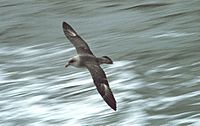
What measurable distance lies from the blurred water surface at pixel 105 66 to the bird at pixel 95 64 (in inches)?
38.3

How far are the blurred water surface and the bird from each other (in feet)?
3.19

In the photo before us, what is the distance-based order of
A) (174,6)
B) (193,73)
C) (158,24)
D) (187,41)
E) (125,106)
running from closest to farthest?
(125,106) < (193,73) < (187,41) < (158,24) < (174,6)

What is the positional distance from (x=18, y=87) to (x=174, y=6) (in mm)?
3591

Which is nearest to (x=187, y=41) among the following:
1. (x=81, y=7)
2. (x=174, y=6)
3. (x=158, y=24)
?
(x=158, y=24)

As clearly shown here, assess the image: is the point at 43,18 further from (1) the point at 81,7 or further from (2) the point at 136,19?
(2) the point at 136,19

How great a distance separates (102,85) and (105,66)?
355cm

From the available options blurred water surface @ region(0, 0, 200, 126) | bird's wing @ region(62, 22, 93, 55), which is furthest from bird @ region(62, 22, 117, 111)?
blurred water surface @ region(0, 0, 200, 126)

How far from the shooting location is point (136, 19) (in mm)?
12578

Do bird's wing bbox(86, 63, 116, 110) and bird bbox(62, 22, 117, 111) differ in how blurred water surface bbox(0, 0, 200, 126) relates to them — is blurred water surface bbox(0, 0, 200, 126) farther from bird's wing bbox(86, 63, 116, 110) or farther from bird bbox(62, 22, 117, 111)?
bird's wing bbox(86, 63, 116, 110)

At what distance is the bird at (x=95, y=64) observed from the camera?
7219mm

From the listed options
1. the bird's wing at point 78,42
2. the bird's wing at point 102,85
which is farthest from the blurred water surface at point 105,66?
Answer: the bird's wing at point 102,85

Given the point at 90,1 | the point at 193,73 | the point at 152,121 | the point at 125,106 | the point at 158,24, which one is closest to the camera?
the point at 152,121

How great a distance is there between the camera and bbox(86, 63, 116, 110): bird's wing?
7.19 m

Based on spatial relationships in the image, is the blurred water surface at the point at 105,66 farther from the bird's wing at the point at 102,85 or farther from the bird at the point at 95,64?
the bird's wing at the point at 102,85
